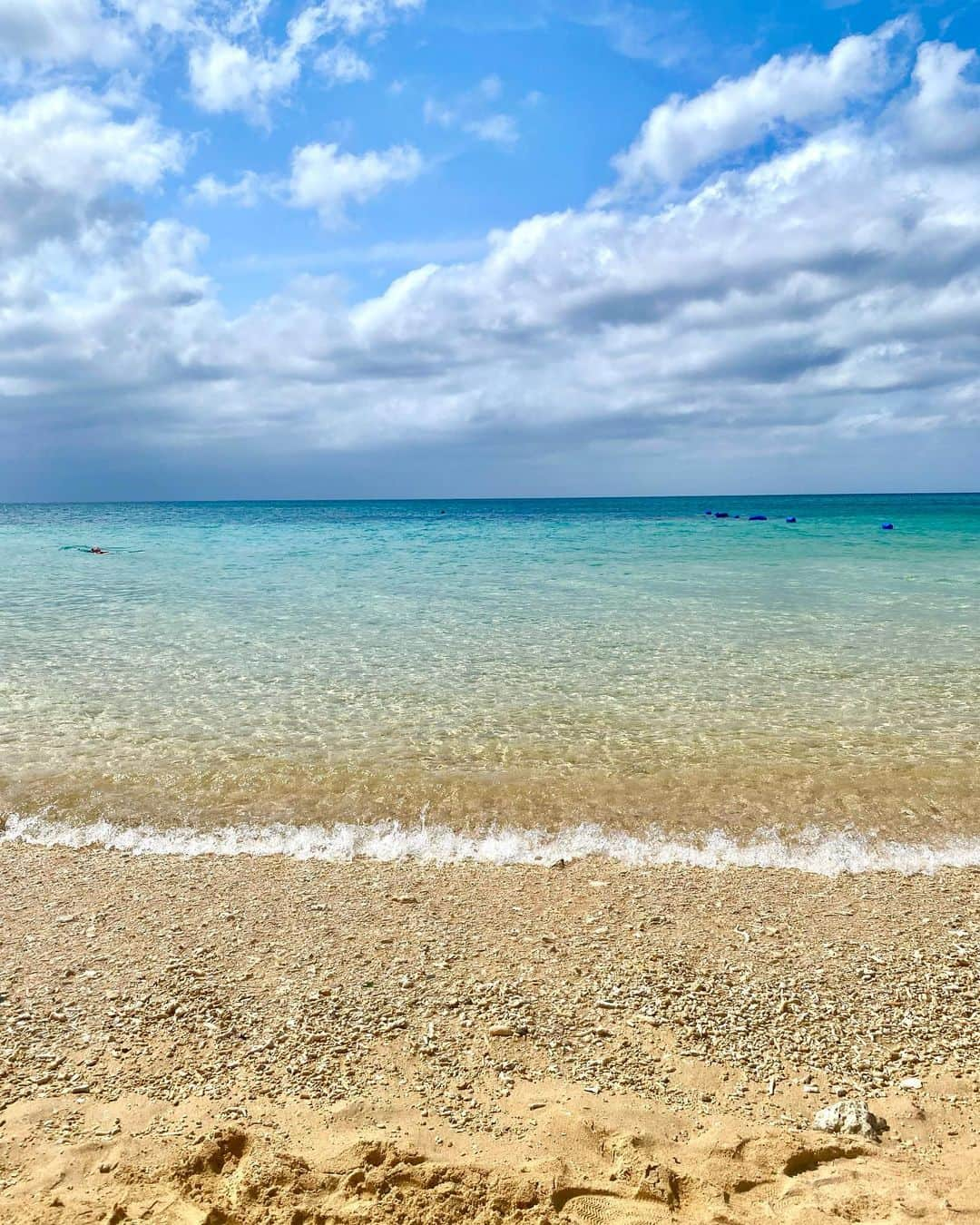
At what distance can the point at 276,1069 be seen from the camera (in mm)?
3658

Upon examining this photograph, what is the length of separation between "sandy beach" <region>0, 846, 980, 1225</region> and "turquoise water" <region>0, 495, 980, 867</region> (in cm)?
160

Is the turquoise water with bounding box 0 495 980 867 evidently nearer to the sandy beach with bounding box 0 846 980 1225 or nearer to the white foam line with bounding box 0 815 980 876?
the white foam line with bounding box 0 815 980 876

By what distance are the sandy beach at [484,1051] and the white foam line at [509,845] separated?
58 cm

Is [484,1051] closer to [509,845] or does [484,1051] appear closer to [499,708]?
[509,845]

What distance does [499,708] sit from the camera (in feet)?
33.5

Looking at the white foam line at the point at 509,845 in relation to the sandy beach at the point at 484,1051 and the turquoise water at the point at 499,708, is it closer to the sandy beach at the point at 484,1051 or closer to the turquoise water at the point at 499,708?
the turquoise water at the point at 499,708

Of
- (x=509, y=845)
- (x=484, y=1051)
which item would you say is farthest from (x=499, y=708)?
(x=484, y=1051)

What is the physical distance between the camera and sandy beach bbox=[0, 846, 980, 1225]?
3.02 metres

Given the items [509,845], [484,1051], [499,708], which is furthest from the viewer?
[499,708]

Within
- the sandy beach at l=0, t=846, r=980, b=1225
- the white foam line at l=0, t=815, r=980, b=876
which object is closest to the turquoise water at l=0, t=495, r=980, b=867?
the white foam line at l=0, t=815, r=980, b=876

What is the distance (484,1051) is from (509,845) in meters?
2.76

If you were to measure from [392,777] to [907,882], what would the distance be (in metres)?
4.82

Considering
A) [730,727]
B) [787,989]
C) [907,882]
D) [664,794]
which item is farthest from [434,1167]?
[730,727]

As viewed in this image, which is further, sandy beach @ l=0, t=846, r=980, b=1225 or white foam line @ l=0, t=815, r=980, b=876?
white foam line @ l=0, t=815, r=980, b=876
